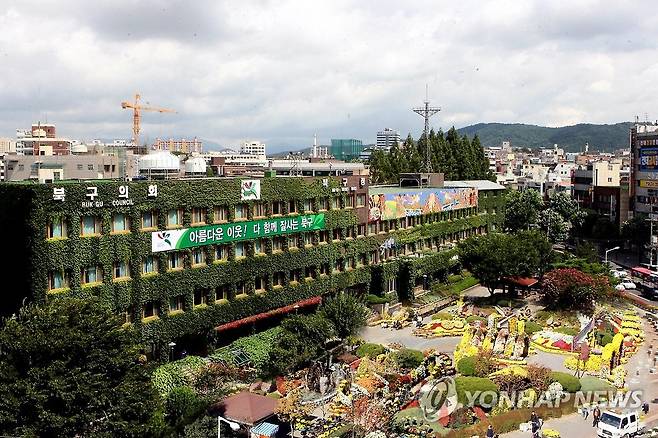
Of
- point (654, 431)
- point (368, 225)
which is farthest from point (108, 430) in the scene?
point (368, 225)

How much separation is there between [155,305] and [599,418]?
26.9 m

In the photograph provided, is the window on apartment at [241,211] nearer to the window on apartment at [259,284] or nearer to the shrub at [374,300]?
the window on apartment at [259,284]

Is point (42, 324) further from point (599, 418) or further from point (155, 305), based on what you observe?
point (599, 418)

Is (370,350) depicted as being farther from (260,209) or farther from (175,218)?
(175,218)

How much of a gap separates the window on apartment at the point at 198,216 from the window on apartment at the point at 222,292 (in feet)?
16.0

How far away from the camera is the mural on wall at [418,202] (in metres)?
65.4

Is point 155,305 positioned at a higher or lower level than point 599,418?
higher

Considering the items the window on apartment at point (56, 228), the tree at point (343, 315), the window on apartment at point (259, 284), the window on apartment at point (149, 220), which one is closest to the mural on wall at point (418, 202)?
the window on apartment at point (259, 284)

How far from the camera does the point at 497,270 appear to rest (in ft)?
211

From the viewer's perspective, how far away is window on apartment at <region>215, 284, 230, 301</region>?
160 feet

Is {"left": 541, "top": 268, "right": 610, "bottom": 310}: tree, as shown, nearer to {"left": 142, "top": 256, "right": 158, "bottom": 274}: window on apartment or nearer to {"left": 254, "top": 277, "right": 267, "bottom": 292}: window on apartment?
{"left": 254, "top": 277, "right": 267, "bottom": 292}: window on apartment

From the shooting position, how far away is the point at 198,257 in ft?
155

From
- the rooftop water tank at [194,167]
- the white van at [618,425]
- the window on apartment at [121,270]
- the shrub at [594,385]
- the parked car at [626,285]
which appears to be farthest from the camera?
the parked car at [626,285]

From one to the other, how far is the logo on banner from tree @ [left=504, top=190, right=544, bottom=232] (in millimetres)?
52482
